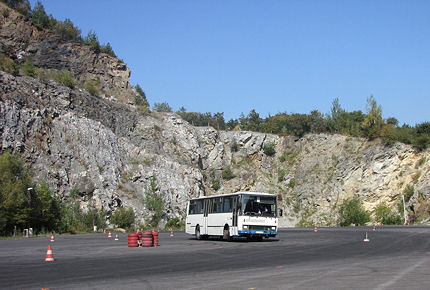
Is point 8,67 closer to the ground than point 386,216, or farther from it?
farther from it

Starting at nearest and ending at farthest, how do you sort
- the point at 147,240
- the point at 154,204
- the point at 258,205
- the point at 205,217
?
the point at 147,240
the point at 258,205
the point at 205,217
the point at 154,204

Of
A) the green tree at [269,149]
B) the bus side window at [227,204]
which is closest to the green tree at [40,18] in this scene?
the green tree at [269,149]

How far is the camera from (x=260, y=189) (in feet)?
301

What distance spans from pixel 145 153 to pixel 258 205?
172 feet

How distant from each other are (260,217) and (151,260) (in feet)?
45.8

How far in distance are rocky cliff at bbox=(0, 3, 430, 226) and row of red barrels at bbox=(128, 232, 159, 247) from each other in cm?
3997

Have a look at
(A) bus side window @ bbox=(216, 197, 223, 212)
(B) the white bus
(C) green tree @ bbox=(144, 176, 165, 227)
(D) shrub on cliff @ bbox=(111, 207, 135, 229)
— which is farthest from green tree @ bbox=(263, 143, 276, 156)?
(A) bus side window @ bbox=(216, 197, 223, 212)

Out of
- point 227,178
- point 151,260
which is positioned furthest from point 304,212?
point 151,260

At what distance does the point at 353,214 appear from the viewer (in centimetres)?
7381

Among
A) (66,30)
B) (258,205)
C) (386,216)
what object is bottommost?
(386,216)

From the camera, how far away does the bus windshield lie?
31.0 meters

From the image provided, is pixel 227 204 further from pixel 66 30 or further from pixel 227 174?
pixel 66 30

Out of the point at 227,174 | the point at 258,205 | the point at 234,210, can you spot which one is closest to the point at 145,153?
the point at 227,174

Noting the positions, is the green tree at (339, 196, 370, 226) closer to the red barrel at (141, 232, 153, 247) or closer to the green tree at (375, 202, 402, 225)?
the green tree at (375, 202, 402, 225)
